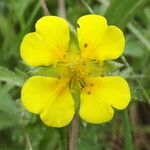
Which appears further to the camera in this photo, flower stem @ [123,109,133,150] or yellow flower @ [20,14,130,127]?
flower stem @ [123,109,133,150]

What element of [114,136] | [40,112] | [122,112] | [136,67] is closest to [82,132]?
[122,112]

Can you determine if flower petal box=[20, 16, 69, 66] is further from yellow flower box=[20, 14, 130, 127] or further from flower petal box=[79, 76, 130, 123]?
flower petal box=[79, 76, 130, 123]

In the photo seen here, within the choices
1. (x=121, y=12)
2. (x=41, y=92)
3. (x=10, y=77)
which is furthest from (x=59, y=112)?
(x=121, y=12)

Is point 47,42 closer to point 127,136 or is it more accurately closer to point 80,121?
point 80,121

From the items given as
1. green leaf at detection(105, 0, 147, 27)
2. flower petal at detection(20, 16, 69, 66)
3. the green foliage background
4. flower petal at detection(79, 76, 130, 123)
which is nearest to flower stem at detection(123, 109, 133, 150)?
the green foliage background

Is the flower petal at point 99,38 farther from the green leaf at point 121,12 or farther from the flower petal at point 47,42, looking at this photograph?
the green leaf at point 121,12

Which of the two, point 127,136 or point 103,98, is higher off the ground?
point 103,98
